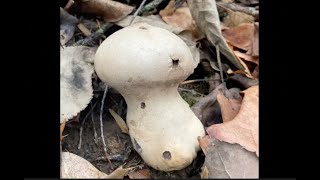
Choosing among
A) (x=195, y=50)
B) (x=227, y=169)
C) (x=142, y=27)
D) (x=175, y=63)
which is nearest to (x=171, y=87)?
(x=175, y=63)

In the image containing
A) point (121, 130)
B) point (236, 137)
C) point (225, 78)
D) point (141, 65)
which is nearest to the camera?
point (141, 65)

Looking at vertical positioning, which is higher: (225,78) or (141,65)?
(141,65)

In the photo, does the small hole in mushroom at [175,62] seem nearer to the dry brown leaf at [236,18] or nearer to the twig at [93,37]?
the twig at [93,37]

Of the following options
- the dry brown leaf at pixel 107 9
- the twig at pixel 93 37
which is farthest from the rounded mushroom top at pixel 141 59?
the dry brown leaf at pixel 107 9

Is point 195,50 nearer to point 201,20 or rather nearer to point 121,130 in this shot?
point 201,20

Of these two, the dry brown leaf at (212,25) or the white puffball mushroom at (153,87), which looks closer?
the white puffball mushroom at (153,87)

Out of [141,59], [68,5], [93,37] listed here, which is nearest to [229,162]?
[141,59]

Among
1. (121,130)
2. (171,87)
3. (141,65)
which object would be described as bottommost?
(121,130)

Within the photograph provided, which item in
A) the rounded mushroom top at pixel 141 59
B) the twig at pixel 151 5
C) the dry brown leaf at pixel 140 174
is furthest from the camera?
the twig at pixel 151 5
